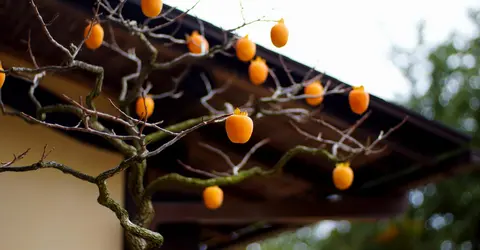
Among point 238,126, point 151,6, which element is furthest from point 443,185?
point 238,126

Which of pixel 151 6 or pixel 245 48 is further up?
pixel 245 48

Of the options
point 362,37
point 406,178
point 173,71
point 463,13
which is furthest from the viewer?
point 362,37

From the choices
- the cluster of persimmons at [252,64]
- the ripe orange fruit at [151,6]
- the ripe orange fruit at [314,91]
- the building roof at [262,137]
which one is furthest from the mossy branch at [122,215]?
the ripe orange fruit at [314,91]

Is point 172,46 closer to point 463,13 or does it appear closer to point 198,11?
point 198,11

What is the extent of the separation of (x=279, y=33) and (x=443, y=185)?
905 cm

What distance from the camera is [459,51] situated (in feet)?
38.9

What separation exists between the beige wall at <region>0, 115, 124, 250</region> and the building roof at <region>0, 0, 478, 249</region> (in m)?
0.17

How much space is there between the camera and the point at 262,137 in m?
4.46

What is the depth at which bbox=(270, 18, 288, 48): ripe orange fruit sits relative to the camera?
2951 mm

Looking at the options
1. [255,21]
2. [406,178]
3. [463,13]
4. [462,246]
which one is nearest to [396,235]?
[462,246]

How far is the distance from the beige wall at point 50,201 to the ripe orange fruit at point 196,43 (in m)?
1.07

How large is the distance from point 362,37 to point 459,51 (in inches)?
119

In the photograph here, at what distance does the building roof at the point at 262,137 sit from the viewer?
139 inches

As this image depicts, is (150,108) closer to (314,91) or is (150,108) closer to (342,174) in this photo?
(314,91)
